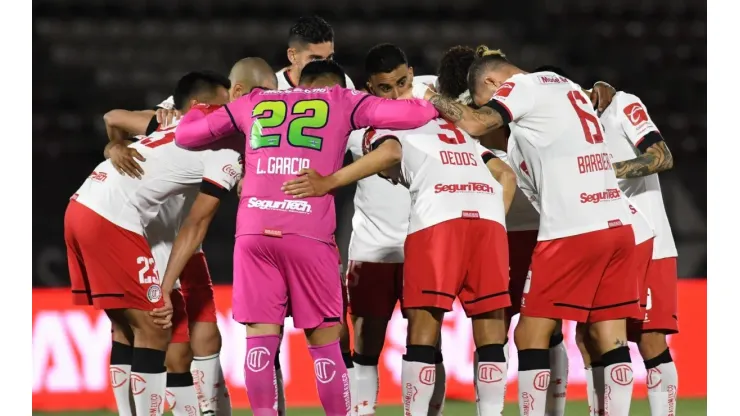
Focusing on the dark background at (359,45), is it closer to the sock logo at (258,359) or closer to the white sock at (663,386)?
the white sock at (663,386)

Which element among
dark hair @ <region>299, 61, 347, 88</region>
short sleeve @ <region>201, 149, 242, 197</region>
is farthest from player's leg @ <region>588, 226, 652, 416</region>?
short sleeve @ <region>201, 149, 242, 197</region>

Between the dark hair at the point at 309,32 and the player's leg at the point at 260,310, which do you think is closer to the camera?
the player's leg at the point at 260,310

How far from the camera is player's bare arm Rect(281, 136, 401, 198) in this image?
14.0 feet

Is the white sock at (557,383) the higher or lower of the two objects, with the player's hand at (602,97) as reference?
lower

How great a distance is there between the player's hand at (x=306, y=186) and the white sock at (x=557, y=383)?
1749 mm

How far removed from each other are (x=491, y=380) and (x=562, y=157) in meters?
1.04

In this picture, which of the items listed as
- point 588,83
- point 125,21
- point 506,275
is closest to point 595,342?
point 506,275

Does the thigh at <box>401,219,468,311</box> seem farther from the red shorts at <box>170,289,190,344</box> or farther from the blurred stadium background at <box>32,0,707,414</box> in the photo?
the blurred stadium background at <box>32,0,707,414</box>

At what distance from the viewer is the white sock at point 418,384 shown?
4.52 meters

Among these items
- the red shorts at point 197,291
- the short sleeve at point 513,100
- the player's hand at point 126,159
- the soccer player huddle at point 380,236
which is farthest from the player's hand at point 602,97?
the player's hand at point 126,159

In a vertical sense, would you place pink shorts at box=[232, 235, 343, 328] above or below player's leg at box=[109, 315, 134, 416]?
above

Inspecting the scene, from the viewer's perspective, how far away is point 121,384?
16.4 feet

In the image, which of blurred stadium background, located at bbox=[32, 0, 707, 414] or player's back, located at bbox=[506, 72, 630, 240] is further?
blurred stadium background, located at bbox=[32, 0, 707, 414]

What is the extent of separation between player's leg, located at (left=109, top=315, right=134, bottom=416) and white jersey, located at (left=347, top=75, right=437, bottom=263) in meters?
1.26
